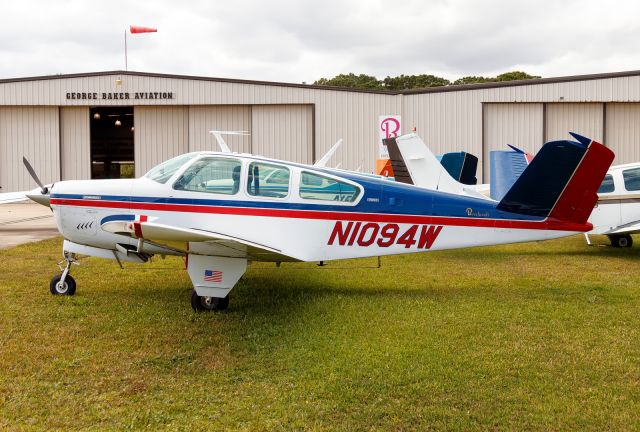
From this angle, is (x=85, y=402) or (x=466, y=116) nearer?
(x=85, y=402)

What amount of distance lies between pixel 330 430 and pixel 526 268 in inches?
276

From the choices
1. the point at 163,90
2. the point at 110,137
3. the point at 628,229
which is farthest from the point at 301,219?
the point at 110,137

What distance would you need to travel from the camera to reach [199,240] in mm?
5586

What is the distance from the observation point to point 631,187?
36.7ft

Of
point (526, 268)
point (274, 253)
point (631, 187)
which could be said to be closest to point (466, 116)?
point (631, 187)

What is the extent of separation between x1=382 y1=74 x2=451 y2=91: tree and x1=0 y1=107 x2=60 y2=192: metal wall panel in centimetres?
4676

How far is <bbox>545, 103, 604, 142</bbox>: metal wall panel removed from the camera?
962 inches

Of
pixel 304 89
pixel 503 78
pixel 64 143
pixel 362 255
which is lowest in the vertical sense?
pixel 362 255

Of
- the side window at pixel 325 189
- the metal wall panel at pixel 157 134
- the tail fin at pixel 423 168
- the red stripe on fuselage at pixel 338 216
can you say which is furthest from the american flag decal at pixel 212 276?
the metal wall panel at pixel 157 134

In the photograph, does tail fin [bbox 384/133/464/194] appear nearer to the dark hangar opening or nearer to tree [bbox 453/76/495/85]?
the dark hangar opening

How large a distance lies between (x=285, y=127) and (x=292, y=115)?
24.1 inches

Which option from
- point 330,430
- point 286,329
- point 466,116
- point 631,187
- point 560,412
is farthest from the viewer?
point 466,116

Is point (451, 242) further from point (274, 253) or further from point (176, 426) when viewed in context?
point (176, 426)

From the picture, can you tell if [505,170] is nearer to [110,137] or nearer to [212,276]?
[212,276]
